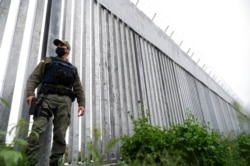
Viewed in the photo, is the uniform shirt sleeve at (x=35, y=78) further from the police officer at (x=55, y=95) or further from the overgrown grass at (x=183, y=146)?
the overgrown grass at (x=183, y=146)

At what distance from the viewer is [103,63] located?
395 centimetres

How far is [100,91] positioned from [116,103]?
1.62 ft

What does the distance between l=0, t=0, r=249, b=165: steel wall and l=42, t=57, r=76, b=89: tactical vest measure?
19.0 inches

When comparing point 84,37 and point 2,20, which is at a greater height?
point 84,37

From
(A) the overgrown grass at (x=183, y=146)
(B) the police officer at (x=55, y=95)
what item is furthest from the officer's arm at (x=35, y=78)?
(A) the overgrown grass at (x=183, y=146)

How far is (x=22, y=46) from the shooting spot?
251 cm

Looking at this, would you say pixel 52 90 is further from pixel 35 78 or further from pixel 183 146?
pixel 183 146

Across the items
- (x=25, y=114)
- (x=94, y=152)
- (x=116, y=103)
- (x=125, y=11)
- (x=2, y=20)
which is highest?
(x=125, y=11)

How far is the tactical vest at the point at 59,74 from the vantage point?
2096 mm

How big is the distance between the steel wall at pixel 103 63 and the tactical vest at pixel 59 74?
1.58 ft

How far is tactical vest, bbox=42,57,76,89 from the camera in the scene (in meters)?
2.10

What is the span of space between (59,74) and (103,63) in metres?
1.87

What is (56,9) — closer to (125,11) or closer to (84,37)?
(84,37)

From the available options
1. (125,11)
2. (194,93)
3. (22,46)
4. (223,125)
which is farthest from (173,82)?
(223,125)
